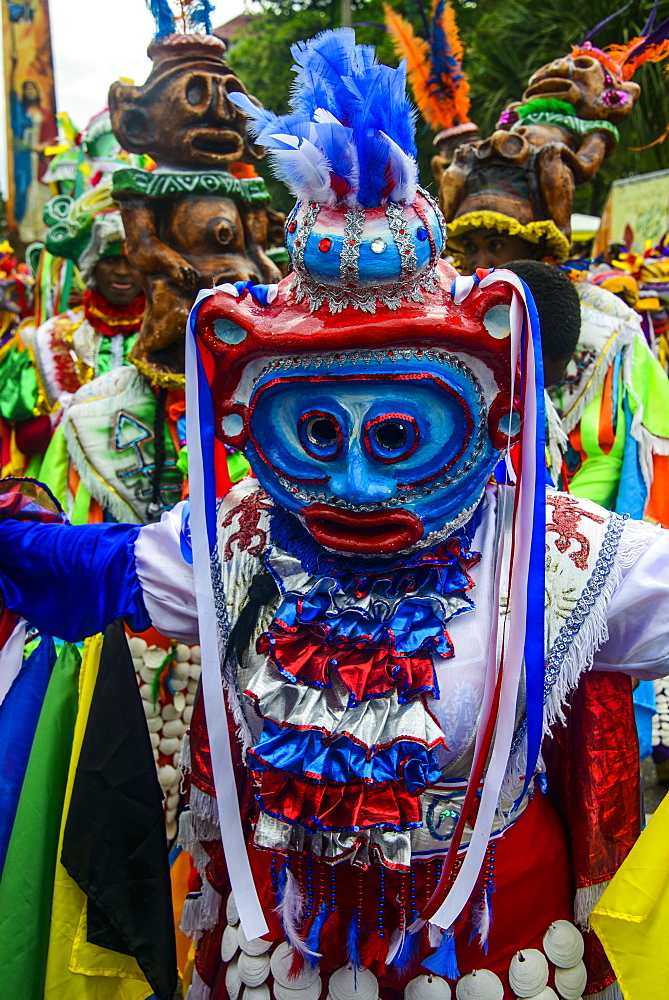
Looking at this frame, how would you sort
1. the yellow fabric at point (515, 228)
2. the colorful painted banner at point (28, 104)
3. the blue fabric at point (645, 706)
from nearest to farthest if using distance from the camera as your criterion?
the blue fabric at point (645, 706), the yellow fabric at point (515, 228), the colorful painted banner at point (28, 104)

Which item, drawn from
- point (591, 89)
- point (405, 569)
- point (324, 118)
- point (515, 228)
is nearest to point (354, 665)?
point (405, 569)

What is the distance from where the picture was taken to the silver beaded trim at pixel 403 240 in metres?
1.37

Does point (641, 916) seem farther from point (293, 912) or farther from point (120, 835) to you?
point (120, 835)

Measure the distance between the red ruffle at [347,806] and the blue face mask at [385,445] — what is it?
0.35 metres

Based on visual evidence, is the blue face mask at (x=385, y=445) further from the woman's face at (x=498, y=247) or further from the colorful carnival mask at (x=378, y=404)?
the woman's face at (x=498, y=247)

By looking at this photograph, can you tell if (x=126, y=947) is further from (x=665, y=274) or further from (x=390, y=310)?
(x=665, y=274)

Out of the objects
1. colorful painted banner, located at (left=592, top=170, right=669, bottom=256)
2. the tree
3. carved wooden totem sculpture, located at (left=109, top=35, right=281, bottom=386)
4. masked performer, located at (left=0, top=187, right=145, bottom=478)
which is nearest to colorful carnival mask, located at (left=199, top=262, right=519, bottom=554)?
carved wooden totem sculpture, located at (left=109, top=35, right=281, bottom=386)

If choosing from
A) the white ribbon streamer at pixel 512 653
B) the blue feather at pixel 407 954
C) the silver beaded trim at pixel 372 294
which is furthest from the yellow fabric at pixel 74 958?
the silver beaded trim at pixel 372 294

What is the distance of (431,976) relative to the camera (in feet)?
5.00

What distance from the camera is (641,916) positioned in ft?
4.71

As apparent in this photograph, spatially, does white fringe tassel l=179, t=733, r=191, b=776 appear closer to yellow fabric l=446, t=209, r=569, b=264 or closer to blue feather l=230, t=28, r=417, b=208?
blue feather l=230, t=28, r=417, b=208

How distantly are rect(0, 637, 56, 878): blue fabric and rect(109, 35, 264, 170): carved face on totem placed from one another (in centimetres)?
168

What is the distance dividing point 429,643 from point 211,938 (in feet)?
2.50

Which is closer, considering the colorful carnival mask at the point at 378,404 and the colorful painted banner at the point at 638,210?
the colorful carnival mask at the point at 378,404
